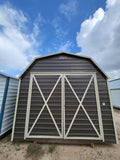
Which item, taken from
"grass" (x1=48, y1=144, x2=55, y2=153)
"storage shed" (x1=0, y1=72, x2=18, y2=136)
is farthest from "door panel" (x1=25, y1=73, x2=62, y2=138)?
"storage shed" (x1=0, y1=72, x2=18, y2=136)

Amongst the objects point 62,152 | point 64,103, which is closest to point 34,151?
point 62,152

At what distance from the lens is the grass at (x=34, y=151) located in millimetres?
2297

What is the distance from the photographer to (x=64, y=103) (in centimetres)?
300

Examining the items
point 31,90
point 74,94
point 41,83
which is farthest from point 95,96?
point 31,90

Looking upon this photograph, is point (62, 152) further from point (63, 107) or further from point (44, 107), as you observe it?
point (44, 107)

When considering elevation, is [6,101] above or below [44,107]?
above

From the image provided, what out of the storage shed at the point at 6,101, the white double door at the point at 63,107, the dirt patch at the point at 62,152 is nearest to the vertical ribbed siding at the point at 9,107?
the storage shed at the point at 6,101

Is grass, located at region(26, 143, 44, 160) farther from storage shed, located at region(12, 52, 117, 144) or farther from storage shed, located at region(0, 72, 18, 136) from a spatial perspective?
storage shed, located at region(0, 72, 18, 136)

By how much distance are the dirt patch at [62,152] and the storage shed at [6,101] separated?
68cm

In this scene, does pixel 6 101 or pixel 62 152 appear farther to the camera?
pixel 6 101

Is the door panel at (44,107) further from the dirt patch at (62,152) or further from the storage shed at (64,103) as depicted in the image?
the dirt patch at (62,152)

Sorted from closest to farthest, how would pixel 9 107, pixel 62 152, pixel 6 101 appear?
pixel 62 152 < pixel 6 101 < pixel 9 107

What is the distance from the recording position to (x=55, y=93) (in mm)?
3107

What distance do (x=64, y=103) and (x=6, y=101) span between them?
113 inches
